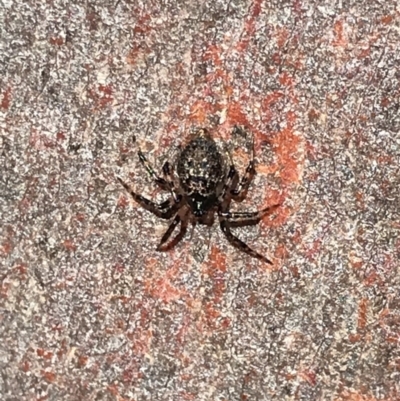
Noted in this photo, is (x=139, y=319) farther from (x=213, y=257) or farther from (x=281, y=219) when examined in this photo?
(x=281, y=219)

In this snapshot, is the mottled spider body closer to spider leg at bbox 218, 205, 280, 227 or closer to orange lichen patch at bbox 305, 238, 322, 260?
spider leg at bbox 218, 205, 280, 227

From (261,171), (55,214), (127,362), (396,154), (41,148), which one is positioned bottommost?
(127,362)

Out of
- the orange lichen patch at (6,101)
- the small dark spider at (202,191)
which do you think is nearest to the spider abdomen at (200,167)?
the small dark spider at (202,191)

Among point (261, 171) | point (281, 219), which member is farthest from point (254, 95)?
point (281, 219)

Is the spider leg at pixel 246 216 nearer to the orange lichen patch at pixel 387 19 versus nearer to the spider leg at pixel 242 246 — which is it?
the spider leg at pixel 242 246

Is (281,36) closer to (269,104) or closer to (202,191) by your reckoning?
(269,104)

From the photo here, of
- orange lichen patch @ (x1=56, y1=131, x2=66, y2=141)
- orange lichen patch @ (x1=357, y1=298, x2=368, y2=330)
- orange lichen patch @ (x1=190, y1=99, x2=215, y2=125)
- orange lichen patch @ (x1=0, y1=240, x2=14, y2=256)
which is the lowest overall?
orange lichen patch @ (x1=0, y1=240, x2=14, y2=256)

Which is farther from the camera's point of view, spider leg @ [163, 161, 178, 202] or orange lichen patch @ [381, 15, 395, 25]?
spider leg @ [163, 161, 178, 202]

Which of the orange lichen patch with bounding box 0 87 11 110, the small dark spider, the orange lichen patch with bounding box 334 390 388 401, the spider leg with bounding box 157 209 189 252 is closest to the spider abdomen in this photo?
the small dark spider
